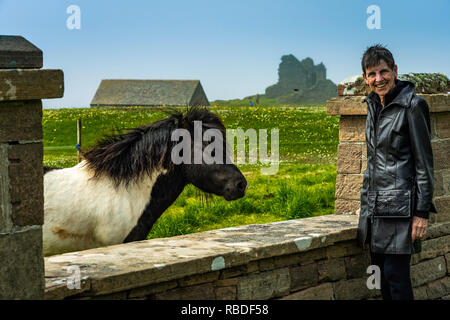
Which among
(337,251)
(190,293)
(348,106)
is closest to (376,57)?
(348,106)

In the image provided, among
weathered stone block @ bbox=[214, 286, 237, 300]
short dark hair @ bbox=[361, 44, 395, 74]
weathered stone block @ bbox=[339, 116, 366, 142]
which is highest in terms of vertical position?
short dark hair @ bbox=[361, 44, 395, 74]

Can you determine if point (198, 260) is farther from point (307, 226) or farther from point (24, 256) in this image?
point (307, 226)

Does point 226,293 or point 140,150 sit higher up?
point 140,150

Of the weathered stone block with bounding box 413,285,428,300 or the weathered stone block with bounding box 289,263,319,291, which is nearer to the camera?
the weathered stone block with bounding box 289,263,319,291

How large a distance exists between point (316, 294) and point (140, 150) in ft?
6.70

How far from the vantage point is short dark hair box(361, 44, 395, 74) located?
4121mm

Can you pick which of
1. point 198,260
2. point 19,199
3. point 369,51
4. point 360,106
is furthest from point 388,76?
point 19,199

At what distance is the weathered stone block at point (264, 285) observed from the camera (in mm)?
3951

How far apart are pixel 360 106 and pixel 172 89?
228 feet

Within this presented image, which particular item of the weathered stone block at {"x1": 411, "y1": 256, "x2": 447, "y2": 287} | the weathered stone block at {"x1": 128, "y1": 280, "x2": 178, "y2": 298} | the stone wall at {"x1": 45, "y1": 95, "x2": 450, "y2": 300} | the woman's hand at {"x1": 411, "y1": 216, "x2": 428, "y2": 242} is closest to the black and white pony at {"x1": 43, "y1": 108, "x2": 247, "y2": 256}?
the stone wall at {"x1": 45, "y1": 95, "x2": 450, "y2": 300}

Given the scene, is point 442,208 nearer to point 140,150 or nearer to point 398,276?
point 398,276

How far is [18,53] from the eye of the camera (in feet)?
9.03

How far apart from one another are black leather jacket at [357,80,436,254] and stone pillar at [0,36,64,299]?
243 centimetres

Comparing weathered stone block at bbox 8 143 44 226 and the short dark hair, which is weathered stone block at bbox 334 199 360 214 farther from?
weathered stone block at bbox 8 143 44 226
